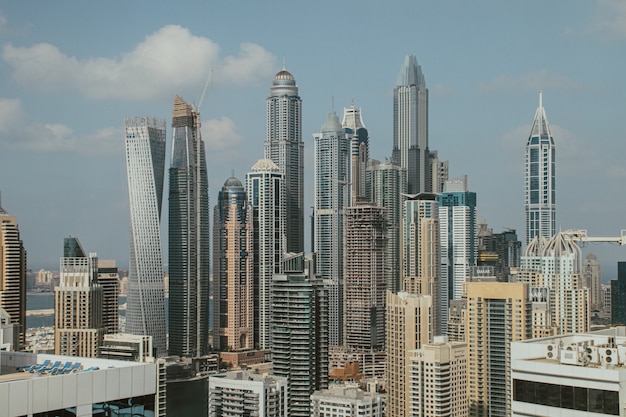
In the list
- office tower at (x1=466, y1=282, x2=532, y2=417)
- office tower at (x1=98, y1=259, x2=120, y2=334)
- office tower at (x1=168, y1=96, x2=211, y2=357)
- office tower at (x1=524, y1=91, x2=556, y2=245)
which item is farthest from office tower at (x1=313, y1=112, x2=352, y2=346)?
office tower at (x1=466, y1=282, x2=532, y2=417)

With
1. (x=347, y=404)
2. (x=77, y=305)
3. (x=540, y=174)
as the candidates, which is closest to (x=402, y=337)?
(x=347, y=404)

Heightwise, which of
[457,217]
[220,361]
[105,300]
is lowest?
[220,361]

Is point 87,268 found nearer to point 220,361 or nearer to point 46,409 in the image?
point 220,361

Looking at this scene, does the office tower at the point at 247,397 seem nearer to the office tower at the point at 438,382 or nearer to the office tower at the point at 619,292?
the office tower at the point at 438,382

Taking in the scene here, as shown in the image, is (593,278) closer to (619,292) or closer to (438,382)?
(619,292)

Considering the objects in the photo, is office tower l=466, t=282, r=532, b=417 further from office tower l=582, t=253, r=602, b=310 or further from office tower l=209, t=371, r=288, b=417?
office tower l=582, t=253, r=602, b=310

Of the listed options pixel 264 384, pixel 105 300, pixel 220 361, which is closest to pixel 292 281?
pixel 264 384

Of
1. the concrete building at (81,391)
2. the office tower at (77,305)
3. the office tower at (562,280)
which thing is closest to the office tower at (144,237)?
the office tower at (77,305)
